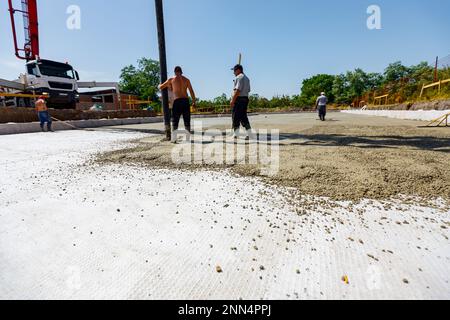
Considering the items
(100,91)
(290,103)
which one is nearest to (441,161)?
(100,91)

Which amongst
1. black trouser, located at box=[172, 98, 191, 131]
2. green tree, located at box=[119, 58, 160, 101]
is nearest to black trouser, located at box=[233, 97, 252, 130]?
black trouser, located at box=[172, 98, 191, 131]

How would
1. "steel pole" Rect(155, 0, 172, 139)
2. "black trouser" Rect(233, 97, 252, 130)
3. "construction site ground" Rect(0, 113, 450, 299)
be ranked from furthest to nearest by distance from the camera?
"black trouser" Rect(233, 97, 252, 130) → "steel pole" Rect(155, 0, 172, 139) → "construction site ground" Rect(0, 113, 450, 299)

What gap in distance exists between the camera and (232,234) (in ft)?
4.39

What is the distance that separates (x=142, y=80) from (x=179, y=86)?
47.2 m

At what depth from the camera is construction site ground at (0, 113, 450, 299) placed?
945 millimetres

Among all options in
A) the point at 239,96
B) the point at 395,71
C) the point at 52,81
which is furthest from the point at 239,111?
the point at 395,71

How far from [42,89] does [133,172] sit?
12.0 meters

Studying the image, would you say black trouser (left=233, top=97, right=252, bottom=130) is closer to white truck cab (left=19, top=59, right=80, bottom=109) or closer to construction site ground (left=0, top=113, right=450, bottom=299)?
construction site ground (left=0, top=113, right=450, bottom=299)

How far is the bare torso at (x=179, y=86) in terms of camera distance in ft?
16.2

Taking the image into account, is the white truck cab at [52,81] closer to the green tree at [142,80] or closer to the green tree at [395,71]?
the green tree at [142,80]

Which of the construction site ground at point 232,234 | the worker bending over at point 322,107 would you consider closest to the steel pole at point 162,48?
the construction site ground at point 232,234

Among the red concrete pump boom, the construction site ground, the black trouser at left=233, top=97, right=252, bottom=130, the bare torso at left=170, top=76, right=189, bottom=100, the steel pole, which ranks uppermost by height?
the red concrete pump boom

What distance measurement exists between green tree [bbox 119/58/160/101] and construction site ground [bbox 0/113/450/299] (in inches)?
1804

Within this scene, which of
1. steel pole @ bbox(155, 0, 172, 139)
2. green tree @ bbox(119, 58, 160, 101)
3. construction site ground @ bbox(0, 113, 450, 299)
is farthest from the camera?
green tree @ bbox(119, 58, 160, 101)
